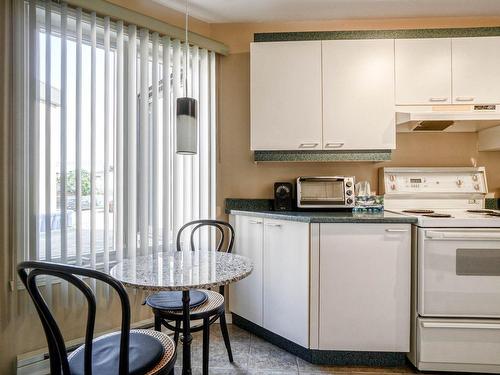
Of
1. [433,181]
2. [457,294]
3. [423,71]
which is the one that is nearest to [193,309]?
[457,294]

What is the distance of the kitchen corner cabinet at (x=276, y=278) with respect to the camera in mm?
1972

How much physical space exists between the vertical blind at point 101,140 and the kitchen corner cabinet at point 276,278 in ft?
1.40

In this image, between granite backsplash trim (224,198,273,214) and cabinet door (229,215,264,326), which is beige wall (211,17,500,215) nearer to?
granite backsplash trim (224,198,273,214)

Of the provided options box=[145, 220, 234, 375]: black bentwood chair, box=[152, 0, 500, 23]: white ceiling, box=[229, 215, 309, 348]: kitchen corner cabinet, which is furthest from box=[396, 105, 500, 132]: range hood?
box=[145, 220, 234, 375]: black bentwood chair

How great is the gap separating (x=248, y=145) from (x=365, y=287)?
1.37m

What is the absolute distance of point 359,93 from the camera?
2242 millimetres

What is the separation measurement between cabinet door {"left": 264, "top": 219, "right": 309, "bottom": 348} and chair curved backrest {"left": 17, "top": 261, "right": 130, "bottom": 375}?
1195mm

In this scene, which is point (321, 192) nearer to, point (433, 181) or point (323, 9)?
point (433, 181)

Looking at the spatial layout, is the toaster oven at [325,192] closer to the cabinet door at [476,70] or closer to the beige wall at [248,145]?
the beige wall at [248,145]

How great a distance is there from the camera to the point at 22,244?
1.69m

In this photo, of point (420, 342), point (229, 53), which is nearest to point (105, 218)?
point (229, 53)

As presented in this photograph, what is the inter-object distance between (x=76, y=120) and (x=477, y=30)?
2.74m

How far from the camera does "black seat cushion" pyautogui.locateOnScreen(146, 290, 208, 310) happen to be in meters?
1.64

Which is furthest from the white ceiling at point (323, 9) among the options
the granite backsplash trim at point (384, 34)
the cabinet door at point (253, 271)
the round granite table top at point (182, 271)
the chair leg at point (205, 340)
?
the chair leg at point (205, 340)
